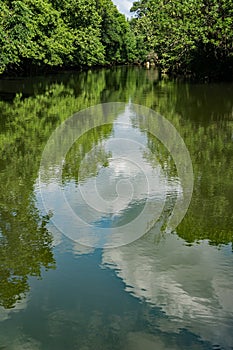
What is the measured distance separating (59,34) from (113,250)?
1670 inches

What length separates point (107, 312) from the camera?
196 inches

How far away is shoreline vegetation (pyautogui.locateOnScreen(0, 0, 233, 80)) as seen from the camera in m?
28.1

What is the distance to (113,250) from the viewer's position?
6574mm

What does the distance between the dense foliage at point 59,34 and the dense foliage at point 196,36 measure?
10288mm

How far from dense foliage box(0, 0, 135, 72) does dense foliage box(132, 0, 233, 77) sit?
1029 cm

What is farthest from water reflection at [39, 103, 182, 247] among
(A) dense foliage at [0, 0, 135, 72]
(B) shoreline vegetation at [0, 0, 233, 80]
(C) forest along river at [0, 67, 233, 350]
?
(B) shoreline vegetation at [0, 0, 233, 80]

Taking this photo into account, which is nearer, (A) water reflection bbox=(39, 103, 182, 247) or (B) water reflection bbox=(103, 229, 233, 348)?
(B) water reflection bbox=(103, 229, 233, 348)

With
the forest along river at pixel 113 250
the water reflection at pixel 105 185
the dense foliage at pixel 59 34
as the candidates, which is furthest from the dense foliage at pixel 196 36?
the forest along river at pixel 113 250

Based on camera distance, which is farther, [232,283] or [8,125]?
[8,125]

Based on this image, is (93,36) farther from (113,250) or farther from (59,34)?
(113,250)

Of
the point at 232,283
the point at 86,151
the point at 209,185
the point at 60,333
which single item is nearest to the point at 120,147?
the point at 86,151

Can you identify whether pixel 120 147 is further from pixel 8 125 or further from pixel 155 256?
pixel 155 256

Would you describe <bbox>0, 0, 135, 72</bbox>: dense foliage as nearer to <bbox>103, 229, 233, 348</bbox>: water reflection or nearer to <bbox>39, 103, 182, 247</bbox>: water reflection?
<bbox>39, 103, 182, 247</bbox>: water reflection

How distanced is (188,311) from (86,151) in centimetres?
821
